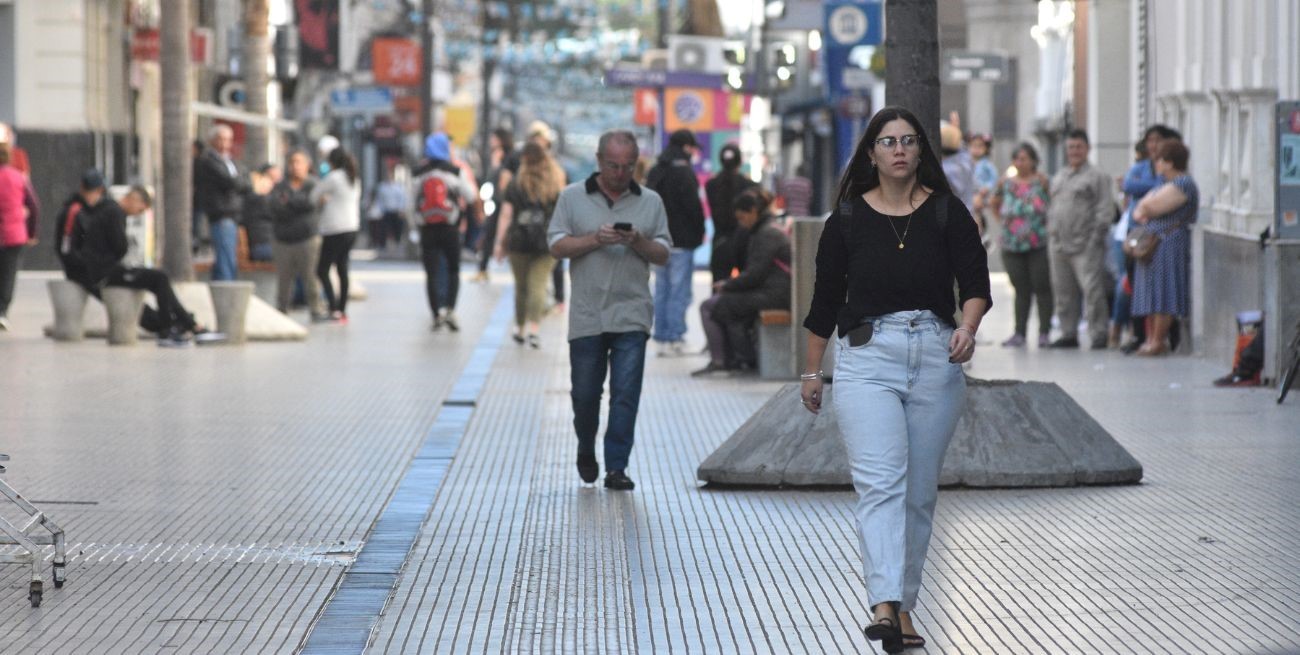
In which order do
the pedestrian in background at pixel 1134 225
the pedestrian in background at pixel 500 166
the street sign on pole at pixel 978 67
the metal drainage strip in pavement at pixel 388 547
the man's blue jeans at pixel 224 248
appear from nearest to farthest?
the metal drainage strip in pavement at pixel 388 547 < the pedestrian in background at pixel 1134 225 < the man's blue jeans at pixel 224 248 < the pedestrian in background at pixel 500 166 < the street sign on pole at pixel 978 67

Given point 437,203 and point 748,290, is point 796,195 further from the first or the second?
point 748,290

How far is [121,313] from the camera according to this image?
60.6 feet

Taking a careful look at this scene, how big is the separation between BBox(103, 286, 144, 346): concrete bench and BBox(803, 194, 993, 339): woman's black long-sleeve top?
12629 mm

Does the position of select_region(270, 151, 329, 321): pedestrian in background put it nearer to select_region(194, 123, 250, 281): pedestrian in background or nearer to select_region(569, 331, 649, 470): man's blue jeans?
select_region(194, 123, 250, 281): pedestrian in background

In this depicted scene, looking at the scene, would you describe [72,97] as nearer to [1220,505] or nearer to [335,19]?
[335,19]

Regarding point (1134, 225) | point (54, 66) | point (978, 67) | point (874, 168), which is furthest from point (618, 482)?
point (54, 66)

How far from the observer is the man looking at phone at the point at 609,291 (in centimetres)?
1023

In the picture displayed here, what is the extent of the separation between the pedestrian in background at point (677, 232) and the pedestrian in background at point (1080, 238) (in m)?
3.02

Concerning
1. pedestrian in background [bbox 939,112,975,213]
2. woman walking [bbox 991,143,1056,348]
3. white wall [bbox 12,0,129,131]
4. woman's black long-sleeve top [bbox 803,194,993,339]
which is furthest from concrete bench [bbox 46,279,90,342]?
white wall [bbox 12,0,129,131]

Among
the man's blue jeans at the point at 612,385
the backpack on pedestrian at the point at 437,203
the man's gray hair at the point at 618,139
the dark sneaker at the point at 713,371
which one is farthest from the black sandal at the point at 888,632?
the backpack on pedestrian at the point at 437,203

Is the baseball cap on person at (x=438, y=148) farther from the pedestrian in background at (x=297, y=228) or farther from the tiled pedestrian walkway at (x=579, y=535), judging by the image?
the tiled pedestrian walkway at (x=579, y=535)

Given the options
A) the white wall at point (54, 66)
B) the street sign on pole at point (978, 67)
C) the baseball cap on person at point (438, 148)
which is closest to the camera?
the baseball cap on person at point (438, 148)

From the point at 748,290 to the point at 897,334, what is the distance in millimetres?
9609

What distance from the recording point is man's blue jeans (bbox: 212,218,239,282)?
22.9 metres
